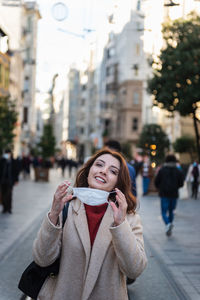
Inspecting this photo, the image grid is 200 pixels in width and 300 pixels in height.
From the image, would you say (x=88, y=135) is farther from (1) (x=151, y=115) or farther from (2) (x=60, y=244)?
(2) (x=60, y=244)

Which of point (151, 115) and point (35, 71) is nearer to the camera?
point (151, 115)

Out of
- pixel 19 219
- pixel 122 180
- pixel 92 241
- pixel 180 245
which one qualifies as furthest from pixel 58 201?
pixel 19 219

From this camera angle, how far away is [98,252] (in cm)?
357

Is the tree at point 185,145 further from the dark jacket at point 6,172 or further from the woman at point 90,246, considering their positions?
the woman at point 90,246

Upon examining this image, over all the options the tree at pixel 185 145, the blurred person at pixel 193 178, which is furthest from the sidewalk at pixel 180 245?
the tree at pixel 185 145

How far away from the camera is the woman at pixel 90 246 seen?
3.48 metres

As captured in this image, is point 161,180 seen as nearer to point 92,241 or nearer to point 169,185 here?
point 169,185

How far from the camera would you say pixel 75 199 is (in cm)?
376

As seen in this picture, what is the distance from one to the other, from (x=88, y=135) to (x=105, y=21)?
3004 centimetres

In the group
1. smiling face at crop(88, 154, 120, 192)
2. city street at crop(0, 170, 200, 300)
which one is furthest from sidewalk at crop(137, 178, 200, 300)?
smiling face at crop(88, 154, 120, 192)

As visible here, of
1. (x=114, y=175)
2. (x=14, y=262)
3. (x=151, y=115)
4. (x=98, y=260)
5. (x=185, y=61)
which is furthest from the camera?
(x=151, y=115)

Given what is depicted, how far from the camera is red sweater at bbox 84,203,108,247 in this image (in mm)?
3652

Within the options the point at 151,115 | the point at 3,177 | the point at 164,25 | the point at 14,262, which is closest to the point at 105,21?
the point at 151,115

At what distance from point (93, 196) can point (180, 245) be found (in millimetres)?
7394
